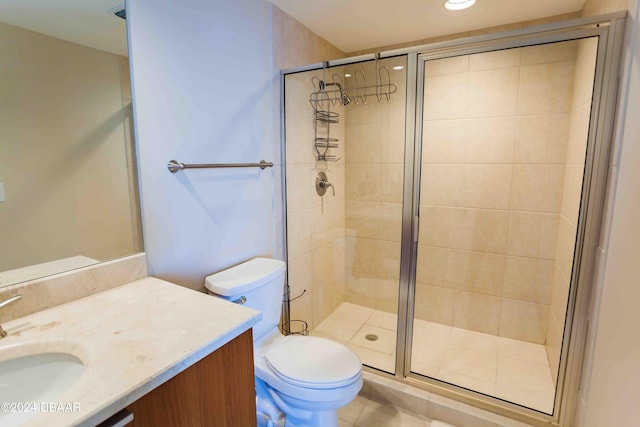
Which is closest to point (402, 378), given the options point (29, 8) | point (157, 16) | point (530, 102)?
point (530, 102)

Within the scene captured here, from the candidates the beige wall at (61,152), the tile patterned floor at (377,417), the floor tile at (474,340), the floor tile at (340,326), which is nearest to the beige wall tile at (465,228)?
the floor tile at (474,340)

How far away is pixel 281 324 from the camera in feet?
7.63

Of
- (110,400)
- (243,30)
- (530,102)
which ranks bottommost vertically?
(110,400)

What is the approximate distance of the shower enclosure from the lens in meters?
1.81

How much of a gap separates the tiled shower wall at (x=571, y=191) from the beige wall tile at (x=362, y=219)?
1.22 m

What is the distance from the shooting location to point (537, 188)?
2.21m

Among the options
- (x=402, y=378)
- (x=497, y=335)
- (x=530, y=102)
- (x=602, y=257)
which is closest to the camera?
(x=602, y=257)

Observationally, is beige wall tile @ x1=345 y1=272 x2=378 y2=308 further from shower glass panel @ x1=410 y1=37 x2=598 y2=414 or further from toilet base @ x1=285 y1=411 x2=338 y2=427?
toilet base @ x1=285 y1=411 x2=338 y2=427

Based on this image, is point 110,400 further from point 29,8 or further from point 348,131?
point 348,131

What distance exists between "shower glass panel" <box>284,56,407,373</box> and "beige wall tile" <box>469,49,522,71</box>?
61 centimetres

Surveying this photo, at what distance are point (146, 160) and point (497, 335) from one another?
8.70 ft

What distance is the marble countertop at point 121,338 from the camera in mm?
648

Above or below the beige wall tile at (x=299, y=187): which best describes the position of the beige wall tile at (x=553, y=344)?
below

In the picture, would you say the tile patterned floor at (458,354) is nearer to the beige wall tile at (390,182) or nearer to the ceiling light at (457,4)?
the beige wall tile at (390,182)
